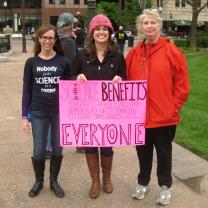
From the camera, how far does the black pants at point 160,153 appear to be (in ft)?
14.9

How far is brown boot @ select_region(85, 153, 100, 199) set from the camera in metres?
4.87

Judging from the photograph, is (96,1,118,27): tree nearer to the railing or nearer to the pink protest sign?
the railing

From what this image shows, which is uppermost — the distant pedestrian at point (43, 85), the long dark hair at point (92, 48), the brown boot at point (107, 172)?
the long dark hair at point (92, 48)

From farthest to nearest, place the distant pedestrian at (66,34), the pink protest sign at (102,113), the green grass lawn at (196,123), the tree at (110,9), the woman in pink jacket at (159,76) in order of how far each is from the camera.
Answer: the tree at (110,9), the green grass lawn at (196,123), the distant pedestrian at (66,34), the pink protest sign at (102,113), the woman in pink jacket at (159,76)

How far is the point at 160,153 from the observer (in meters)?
4.62

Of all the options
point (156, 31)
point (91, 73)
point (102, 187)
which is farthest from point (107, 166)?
point (156, 31)

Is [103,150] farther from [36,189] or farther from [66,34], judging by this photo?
[66,34]

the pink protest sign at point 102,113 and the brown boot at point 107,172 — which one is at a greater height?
the pink protest sign at point 102,113

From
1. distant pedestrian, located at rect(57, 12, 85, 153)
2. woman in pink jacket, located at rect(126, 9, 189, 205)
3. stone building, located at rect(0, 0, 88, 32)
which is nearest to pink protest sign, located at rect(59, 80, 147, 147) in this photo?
woman in pink jacket, located at rect(126, 9, 189, 205)

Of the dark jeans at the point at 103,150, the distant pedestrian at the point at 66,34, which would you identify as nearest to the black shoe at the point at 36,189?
the dark jeans at the point at 103,150

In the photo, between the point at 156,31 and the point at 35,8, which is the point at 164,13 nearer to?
the point at 35,8

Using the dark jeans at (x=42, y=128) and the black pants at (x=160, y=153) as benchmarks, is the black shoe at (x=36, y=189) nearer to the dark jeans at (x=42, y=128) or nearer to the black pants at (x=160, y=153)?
the dark jeans at (x=42, y=128)

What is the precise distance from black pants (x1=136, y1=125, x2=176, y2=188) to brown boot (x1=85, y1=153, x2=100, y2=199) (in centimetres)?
44

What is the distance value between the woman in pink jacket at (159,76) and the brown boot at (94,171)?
627mm
